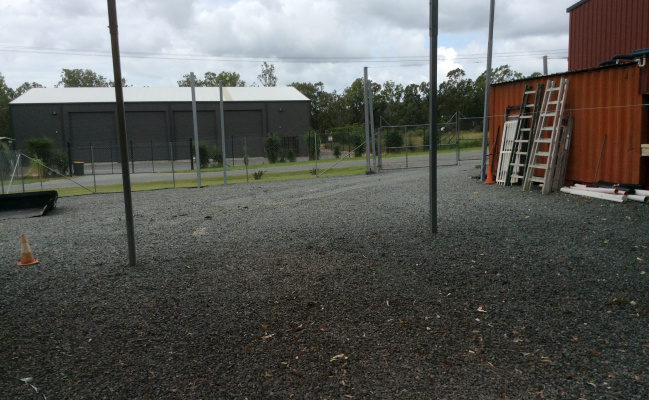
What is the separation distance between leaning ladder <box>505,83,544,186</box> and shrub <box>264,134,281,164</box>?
80.1 feet

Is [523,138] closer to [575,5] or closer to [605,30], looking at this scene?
[605,30]

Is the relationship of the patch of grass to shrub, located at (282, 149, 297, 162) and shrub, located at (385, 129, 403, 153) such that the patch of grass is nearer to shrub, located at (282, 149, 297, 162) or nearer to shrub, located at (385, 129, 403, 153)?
shrub, located at (282, 149, 297, 162)

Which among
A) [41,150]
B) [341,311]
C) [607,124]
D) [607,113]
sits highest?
[607,113]

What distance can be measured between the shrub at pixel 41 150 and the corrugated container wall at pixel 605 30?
96.6ft

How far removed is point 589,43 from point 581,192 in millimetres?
9716

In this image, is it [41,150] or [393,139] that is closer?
[41,150]

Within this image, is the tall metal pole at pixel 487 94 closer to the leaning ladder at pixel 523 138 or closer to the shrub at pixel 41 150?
the leaning ladder at pixel 523 138

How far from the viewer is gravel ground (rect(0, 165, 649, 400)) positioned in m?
3.96

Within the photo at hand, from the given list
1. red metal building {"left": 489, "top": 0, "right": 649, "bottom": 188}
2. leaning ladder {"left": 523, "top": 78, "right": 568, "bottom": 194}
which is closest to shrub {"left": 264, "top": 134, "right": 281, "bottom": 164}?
red metal building {"left": 489, "top": 0, "right": 649, "bottom": 188}

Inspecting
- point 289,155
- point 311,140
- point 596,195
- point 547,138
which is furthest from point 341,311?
point 289,155

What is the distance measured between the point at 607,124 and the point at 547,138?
1.78 meters

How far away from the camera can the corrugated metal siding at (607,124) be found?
1155cm

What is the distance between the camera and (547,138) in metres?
13.9

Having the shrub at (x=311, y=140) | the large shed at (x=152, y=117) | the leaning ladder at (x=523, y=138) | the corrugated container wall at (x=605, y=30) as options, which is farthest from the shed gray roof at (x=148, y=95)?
the leaning ladder at (x=523, y=138)
